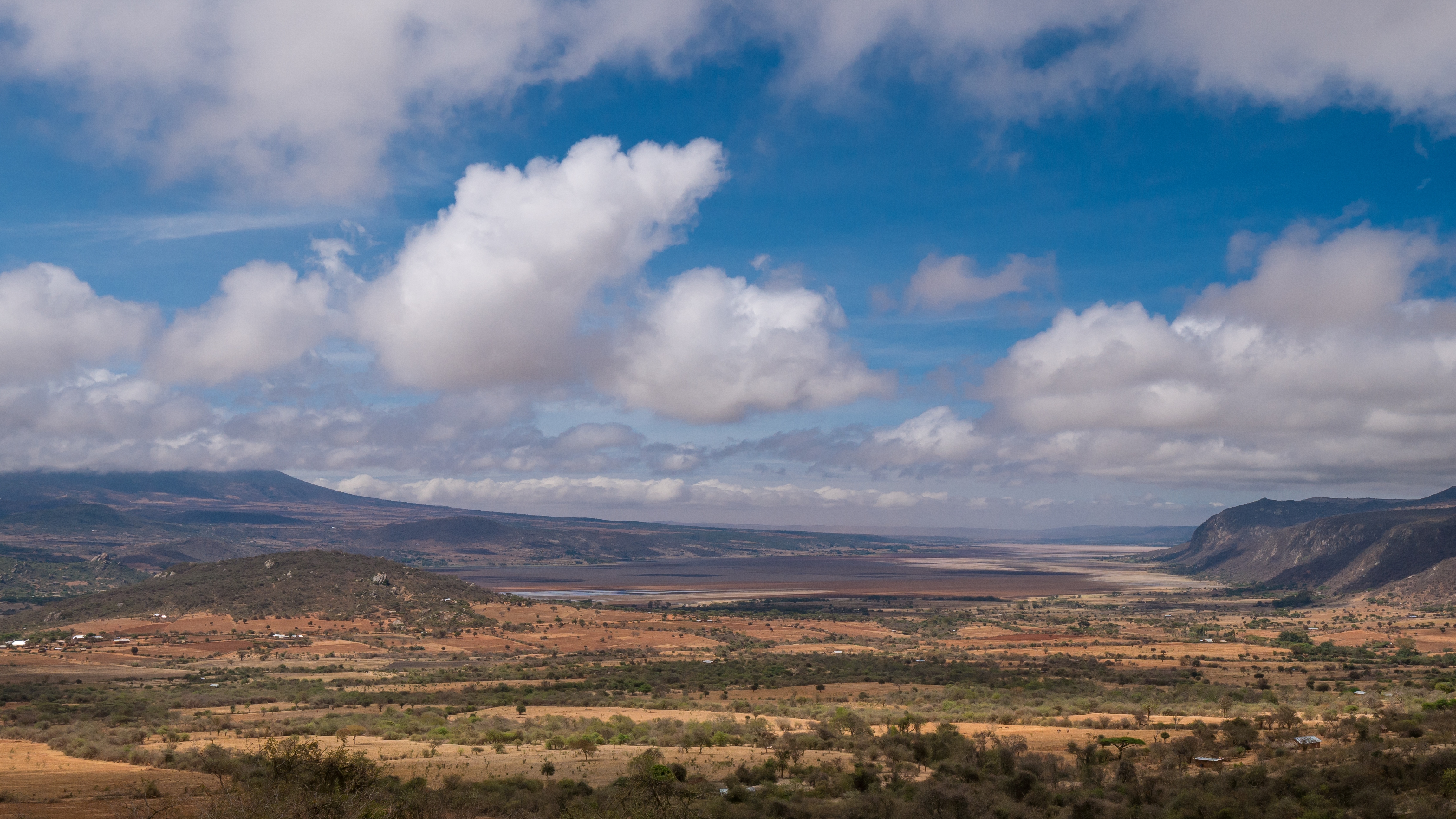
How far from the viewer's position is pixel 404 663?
77750mm

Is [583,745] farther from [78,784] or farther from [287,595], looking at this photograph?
[287,595]


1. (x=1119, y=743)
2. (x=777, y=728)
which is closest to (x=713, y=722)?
(x=777, y=728)

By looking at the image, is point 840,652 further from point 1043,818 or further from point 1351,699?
point 1043,818

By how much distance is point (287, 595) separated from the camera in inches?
4781

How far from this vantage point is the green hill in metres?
116

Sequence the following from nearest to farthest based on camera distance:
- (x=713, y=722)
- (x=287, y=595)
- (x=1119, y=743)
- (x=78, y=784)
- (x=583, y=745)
A: 1. (x=78, y=784)
2. (x=1119, y=743)
3. (x=583, y=745)
4. (x=713, y=722)
5. (x=287, y=595)

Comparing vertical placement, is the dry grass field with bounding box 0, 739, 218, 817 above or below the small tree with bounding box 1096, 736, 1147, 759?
below

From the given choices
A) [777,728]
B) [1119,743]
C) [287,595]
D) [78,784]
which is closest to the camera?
[78,784]

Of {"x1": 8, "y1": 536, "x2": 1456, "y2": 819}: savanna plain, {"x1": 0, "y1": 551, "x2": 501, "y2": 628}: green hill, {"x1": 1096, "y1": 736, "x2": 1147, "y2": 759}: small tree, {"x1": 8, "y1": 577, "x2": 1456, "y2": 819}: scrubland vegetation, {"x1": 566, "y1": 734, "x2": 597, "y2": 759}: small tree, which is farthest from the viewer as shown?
{"x1": 0, "y1": 551, "x2": 501, "y2": 628}: green hill

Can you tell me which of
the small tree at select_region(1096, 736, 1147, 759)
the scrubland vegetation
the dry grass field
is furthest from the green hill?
the small tree at select_region(1096, 736, 1147, 759)

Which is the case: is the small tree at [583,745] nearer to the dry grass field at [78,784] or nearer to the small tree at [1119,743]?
the dry grass field at [78,784]

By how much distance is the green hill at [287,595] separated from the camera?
11550cm

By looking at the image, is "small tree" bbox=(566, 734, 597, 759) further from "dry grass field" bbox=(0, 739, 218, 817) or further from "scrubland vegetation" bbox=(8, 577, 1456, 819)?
"dry grass field" bbox=(0, 739, 218, 817)

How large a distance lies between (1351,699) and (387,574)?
12228 cm
